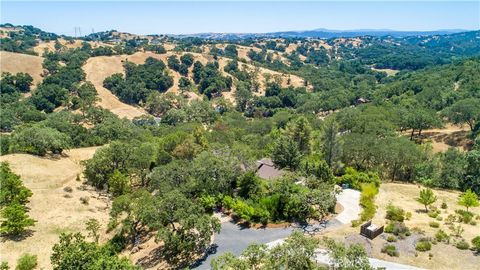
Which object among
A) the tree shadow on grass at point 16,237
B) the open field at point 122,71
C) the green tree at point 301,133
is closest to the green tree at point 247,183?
the green tree at point 301,133

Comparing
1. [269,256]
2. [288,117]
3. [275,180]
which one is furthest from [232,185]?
[288,117]

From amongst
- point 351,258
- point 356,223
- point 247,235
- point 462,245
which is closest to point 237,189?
point 247,235

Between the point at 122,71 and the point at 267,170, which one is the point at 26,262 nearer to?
the point at 267,170

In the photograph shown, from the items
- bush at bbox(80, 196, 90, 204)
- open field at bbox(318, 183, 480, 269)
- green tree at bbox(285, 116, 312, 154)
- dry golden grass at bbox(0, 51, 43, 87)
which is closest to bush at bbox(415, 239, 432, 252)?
open field at bbox(318, 183, 480, 269)

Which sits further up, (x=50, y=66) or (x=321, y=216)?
(x=50, y=66)

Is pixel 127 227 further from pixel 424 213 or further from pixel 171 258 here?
pixel 424 213
